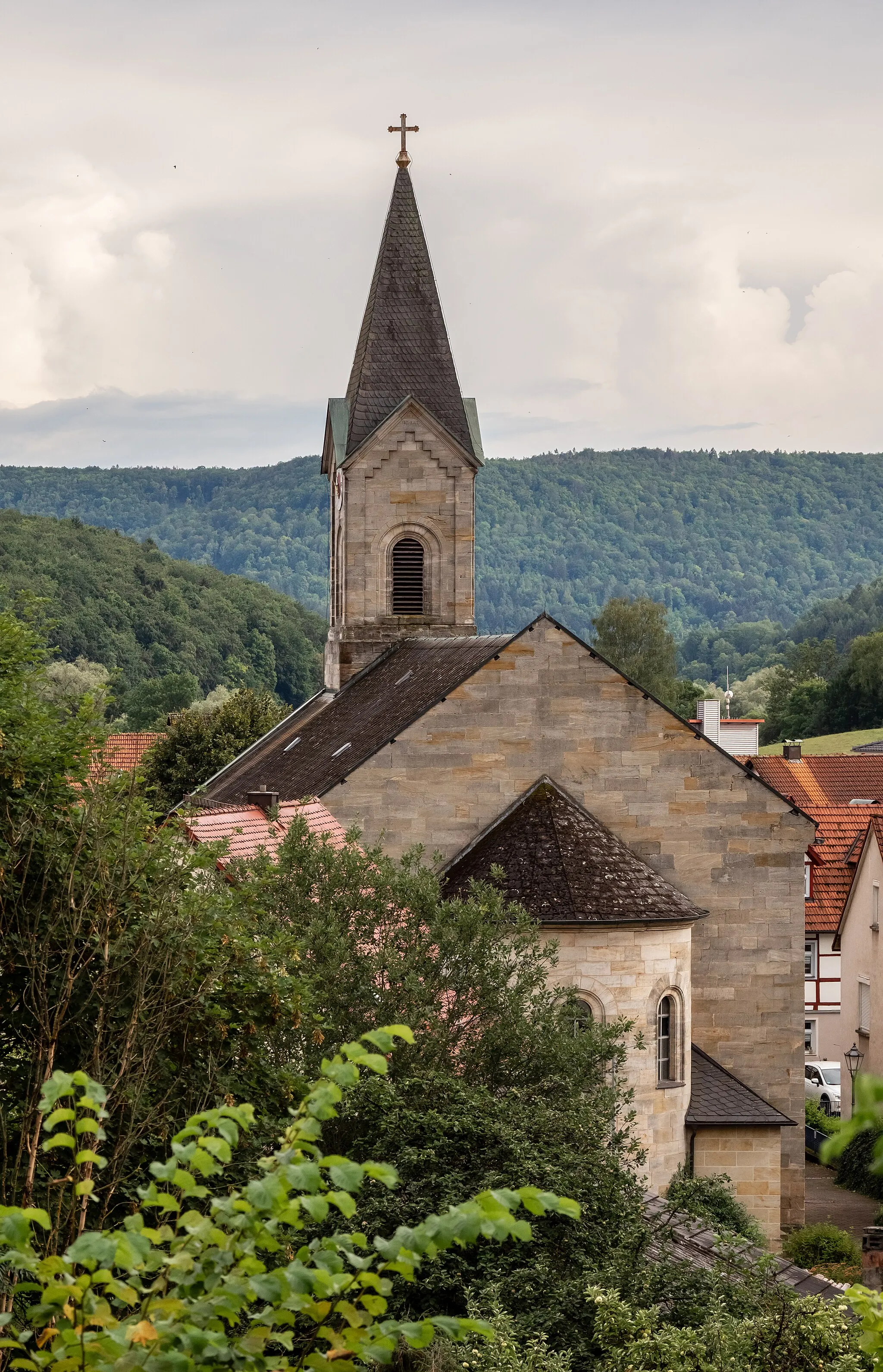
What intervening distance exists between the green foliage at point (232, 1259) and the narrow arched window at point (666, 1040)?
2153cm

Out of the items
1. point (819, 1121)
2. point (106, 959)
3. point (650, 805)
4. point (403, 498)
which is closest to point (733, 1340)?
point (106, 959)

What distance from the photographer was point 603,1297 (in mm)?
14078

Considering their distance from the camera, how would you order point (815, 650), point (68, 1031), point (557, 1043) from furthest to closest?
point (815, 650), point (557, 1043), point (68, 1031)

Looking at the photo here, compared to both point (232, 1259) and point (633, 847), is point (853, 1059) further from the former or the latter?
point (232, 1259)

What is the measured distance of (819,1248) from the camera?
27.4m

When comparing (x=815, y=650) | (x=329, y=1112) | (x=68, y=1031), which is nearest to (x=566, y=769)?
(x=68, y=1031)

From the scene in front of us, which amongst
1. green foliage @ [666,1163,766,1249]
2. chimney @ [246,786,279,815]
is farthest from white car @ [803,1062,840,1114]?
chimney @ [246,786,279,815]

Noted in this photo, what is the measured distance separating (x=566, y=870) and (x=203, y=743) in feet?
119

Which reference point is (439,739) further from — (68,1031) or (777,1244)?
(68,1031)

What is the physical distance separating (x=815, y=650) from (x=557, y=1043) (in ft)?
487

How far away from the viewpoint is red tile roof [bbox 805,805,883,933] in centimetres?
4781

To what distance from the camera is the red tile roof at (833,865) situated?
47812 millimetres

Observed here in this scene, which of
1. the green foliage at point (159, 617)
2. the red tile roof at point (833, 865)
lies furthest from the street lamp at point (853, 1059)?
the green foliage at point (159, 617)

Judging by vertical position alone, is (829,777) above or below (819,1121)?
above
